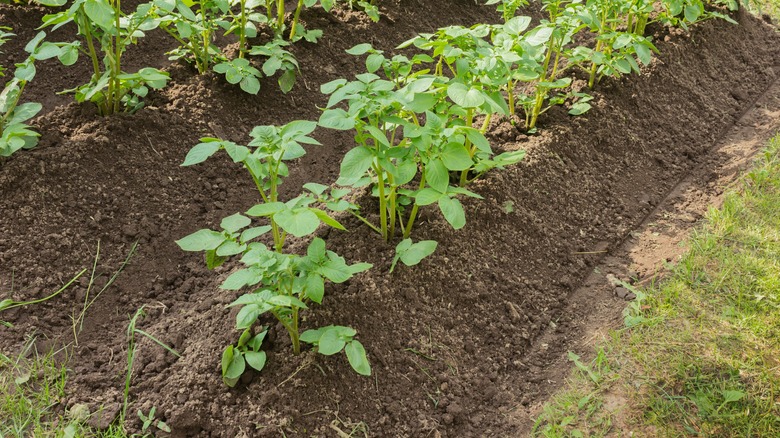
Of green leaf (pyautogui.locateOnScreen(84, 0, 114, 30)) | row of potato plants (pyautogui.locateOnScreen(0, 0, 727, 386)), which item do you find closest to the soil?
row of potato plants (pyautogui.locateOnScreen(0, 0, 727, 386))

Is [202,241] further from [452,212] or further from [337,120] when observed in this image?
[452,212]

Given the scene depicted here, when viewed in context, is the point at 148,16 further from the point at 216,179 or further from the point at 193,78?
the point at 216,179

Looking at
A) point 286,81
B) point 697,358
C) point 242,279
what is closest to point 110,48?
point 286,81

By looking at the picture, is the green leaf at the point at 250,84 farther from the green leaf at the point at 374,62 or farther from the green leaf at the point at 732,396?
the green leaf at the point at 732,396

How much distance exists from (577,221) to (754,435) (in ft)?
3.65

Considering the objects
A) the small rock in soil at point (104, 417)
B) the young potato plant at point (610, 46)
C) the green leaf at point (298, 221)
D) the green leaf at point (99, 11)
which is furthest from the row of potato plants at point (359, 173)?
the green leaf at point (99, 11)

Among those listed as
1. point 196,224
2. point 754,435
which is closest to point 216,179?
point 196,224

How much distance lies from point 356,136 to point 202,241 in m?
0.57

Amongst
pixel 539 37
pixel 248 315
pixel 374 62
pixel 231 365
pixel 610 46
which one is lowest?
pixel 231 365

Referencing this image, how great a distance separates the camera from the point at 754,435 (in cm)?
217

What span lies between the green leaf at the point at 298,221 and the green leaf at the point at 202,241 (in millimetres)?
259

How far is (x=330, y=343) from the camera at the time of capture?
6.81 ft

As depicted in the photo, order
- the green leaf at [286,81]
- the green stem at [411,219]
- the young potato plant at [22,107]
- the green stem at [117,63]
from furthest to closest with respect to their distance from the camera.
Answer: the green leaf at [286,81] → the green stem at [117,63] → the young potato plant at [22,107] → the green stem at [411,219]

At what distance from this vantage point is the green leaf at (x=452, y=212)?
2.16 metres
